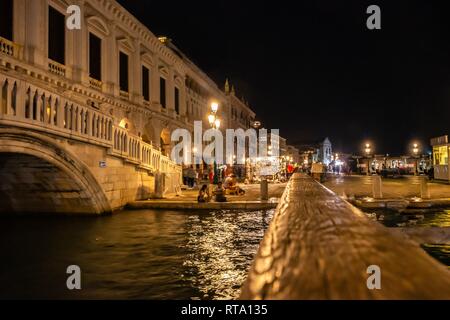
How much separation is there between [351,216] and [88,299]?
12.1 feet

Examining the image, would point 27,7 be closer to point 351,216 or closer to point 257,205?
point 257,205

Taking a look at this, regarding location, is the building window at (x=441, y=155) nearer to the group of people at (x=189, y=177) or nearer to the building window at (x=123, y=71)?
the group of people at (x=189, y=177)

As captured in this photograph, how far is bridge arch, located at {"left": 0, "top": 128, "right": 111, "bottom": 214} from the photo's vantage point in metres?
10.1

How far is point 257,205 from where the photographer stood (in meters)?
13.6

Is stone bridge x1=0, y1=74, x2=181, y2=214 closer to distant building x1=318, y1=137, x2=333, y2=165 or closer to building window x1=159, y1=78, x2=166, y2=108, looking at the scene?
building window x1=159, y1=78, x2=166, y2=108

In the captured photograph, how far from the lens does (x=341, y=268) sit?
1185mm

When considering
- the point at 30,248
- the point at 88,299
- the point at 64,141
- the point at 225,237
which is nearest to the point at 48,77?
the point at 64,141

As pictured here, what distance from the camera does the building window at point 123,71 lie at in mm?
22375

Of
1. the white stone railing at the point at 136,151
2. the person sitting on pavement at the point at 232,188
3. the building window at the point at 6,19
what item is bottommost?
the person sitting on pavement at the point at 232,188

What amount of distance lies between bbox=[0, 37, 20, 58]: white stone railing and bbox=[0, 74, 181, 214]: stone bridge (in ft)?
8.02

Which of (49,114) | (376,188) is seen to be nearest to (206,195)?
(49,114)

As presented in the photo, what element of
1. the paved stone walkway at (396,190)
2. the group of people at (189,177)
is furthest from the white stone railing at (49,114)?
the group of people at (189,177)

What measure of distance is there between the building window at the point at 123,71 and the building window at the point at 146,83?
8.36ft
